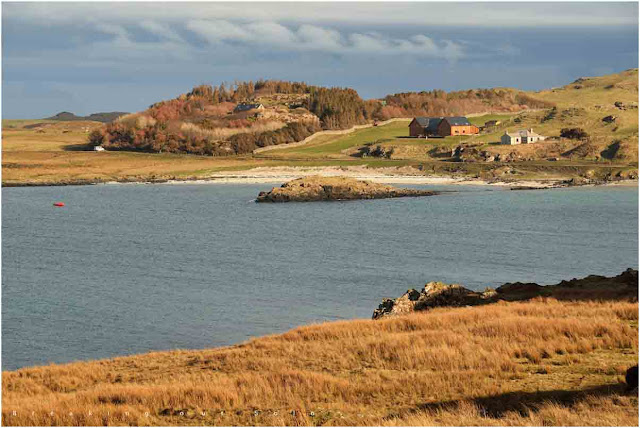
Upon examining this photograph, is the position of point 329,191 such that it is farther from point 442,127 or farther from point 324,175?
point 442,127

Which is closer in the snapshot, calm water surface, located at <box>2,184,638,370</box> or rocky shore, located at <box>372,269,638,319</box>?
rocky shore, located at <box>372,269,638,319</box>

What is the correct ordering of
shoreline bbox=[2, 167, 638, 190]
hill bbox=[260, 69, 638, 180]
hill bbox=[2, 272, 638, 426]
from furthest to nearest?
1. hill bbox=[260, 69, 638, 180]
2. shoreline bbox=[2, 167, 638, 190]
3. hill bbox=[2, 272, 638, 426]

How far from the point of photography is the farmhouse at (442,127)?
138375 mm

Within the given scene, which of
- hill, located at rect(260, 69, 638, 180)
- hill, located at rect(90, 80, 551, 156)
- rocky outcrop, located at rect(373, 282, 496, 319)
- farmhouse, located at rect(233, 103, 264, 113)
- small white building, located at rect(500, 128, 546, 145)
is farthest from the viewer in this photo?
farmhouse, located at rect(233, 103, 264, 113)

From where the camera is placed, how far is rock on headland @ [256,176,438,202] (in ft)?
272

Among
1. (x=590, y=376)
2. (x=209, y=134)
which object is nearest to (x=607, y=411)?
(x=590, y=376)

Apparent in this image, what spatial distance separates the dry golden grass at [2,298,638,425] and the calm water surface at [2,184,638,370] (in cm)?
731

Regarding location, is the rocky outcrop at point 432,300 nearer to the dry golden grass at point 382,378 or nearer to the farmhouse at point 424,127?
the dry golden grass at point 382,378

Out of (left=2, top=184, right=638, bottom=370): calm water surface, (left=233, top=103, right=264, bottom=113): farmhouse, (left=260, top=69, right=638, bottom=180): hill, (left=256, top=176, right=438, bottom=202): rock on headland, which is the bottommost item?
(left=2, top=184, right=638, bottom=370): calm water surface

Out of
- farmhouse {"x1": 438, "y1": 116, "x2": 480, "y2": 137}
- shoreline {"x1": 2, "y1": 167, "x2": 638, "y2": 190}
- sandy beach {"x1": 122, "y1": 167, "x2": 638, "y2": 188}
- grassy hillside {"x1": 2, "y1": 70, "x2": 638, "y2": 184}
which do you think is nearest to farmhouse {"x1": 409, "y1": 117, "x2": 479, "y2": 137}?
farmhouse {"x1": 438, "y1": 116, "x2": 480, "y2": 137}

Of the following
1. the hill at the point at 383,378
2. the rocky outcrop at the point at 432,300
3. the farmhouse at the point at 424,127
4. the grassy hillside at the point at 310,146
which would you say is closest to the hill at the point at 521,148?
the grassy hillside at the point at 310,146

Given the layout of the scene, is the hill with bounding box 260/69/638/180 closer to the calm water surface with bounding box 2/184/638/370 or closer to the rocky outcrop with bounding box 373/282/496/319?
the calm water surface with bounding box 2/184/638/370

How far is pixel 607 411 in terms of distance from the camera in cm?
1246

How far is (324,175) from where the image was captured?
102375 mm
